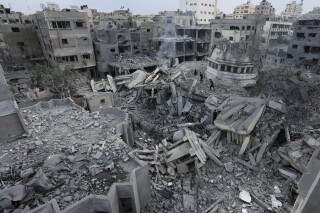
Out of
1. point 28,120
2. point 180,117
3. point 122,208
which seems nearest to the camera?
point 122,208

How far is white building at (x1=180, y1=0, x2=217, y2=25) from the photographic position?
65500 millimetres

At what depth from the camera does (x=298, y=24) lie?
33.1m

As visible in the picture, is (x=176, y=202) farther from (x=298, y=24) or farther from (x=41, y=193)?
(x=298, y=24)

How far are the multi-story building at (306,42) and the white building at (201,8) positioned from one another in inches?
1456

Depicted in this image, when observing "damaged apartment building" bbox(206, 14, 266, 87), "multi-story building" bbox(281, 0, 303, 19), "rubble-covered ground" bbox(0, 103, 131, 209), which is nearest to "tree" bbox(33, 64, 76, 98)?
"rubble-covered ground" bbox(0, 103, 131, 209)

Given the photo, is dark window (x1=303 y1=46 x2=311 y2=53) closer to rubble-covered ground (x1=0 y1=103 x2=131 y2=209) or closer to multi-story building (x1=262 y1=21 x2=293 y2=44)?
multi-story building (x1=262 y1=21 x2=293 y2=44)

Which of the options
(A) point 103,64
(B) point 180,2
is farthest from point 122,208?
(B) point 180,2

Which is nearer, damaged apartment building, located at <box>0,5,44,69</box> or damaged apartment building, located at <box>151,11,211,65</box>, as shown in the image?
damaged apartment building, located at <box>0,5,44,69</box>

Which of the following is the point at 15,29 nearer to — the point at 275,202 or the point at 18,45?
the point at 18,45

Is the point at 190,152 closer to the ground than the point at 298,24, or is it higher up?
closer to the ground

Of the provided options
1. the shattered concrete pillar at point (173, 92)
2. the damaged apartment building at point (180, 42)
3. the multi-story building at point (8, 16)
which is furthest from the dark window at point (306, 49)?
the multi-story building at point (8, 16)

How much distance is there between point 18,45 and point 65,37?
8170 mm

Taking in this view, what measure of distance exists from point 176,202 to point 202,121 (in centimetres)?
688

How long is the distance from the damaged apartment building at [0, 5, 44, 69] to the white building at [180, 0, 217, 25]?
166 feet
